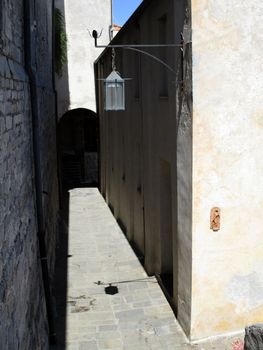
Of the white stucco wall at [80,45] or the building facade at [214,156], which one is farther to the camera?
the white stucco wall at [80,45]

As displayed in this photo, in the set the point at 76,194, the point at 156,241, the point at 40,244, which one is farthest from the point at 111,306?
the point at 76,194

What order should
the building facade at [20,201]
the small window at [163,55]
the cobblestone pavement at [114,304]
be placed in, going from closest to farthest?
the building facade at [20,201]
the cobblestone pavement at [114,304]
the small window at [163,55]

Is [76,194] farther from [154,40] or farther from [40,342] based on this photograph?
[40,342]

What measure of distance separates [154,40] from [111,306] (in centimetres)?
515

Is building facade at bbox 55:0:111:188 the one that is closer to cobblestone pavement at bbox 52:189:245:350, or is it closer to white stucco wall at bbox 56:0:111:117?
white stucco wall at bbox 56:0:111:117

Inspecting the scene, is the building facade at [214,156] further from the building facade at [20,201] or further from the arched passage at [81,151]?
the arched passage at [81,151]

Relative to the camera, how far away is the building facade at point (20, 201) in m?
4.04

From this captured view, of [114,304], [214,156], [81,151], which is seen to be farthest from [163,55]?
[81,151]

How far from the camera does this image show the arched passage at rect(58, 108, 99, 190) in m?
23.9

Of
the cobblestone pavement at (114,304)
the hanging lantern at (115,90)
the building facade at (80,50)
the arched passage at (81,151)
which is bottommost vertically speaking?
the cobblestone pavement at (114,304)

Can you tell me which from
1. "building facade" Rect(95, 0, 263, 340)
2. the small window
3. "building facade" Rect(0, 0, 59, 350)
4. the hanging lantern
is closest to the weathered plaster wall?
"building facade" Rect(95, 0, 263, 340)

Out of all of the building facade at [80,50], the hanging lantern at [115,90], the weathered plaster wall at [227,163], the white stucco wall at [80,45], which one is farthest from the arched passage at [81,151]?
the weathered plaster wall at [227,163]

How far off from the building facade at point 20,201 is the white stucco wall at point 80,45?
1278cm

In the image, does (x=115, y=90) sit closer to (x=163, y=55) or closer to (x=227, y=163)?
(x=163, y=55)
